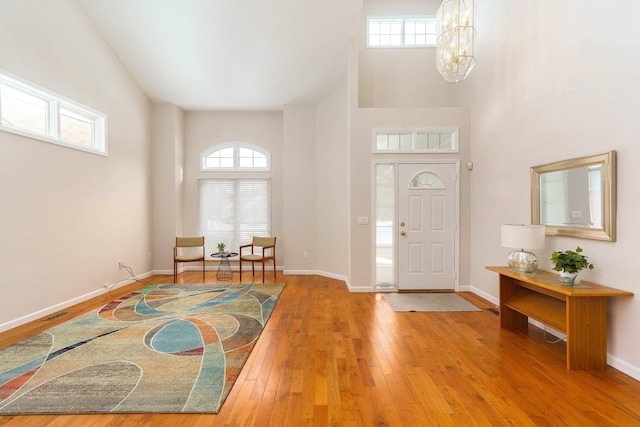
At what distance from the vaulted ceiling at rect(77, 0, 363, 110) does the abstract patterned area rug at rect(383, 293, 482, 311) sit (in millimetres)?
4301

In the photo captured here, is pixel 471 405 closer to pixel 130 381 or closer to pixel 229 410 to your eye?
pixel 229 410

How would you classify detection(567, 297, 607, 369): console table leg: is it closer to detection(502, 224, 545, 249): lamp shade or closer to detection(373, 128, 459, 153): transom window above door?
detection(502, 224, 545, 249): lamp shade

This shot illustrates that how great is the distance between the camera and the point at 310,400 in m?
2.14

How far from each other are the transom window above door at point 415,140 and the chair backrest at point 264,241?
9.21ft

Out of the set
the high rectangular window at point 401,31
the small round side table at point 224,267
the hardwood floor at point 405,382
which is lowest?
the hardwood floor at point 405,382

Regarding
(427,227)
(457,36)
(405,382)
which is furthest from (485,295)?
(457,36)

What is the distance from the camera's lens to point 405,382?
7.79ft

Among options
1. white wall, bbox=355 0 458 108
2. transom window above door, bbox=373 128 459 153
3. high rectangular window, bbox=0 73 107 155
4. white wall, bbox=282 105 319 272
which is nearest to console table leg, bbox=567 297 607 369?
transom window above door, bbox=373 128 459 153

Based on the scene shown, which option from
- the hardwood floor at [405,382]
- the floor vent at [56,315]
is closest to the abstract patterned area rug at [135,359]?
the hardwood floor at [405,382]

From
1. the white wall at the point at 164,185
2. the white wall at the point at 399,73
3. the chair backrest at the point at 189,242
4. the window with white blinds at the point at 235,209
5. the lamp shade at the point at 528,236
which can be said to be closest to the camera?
the lamp shade at the point at 528,236

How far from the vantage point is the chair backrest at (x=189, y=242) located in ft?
20.2

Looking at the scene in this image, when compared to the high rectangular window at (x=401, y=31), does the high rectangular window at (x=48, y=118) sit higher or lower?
lower

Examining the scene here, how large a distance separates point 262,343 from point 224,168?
477cm

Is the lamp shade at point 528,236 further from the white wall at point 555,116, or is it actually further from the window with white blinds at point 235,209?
the window with white blinds at point 235,209
